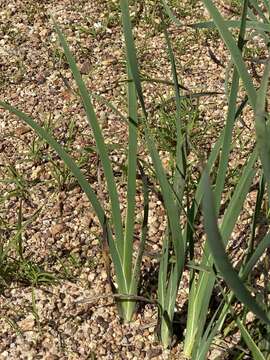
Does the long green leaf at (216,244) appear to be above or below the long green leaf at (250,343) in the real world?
above

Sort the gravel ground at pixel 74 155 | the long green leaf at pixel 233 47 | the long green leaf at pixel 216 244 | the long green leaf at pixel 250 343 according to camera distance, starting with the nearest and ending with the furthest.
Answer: the long green leaf at pixel 216 244, the long green leaf at pixel 233 47, the long green leaf at pixel 250 343, the gravel ground at pixel 74 155

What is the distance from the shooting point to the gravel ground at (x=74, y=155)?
1688mm

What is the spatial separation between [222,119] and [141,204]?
468 mm

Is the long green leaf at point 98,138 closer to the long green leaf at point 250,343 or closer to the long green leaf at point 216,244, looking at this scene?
the long green leaf at point 250,343

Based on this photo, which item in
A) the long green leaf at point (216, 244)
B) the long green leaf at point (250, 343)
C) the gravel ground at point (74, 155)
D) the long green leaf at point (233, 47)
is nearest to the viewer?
the long green leaf at point (216, 244)

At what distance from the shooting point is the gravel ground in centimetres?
169

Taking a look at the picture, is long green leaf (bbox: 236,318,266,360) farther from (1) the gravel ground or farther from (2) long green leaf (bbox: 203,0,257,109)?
(2) long green leaf (bbox: 203,0,257,109)

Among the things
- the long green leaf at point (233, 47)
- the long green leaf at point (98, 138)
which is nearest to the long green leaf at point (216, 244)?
the long green leaf at point (233, 47)

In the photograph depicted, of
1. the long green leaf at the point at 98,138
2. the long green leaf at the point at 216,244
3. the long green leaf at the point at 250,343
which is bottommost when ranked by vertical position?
the long green leaf at the point at 250,343

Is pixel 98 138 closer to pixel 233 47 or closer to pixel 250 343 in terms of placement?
pixel 233 47

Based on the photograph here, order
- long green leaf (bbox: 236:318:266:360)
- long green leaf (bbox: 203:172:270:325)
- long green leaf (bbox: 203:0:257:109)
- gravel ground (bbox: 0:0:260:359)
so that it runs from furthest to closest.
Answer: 1. gravel ground (bbox: 0:0:260:359)
2. long green leaf (bbox: 236:318:266:360)
3. long green leaf (bbox: 203:0:257:109)
4. long green leaf (bbox: 203:172:270:325)

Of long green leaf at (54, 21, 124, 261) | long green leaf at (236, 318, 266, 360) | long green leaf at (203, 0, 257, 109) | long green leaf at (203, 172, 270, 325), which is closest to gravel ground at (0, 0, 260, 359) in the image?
long green leaf at (54, 21, 124, 261)

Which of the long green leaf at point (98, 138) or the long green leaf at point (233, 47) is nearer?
the long green leaf at point (233, 47)

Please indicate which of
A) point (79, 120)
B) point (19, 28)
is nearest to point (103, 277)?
point (79, 120)
